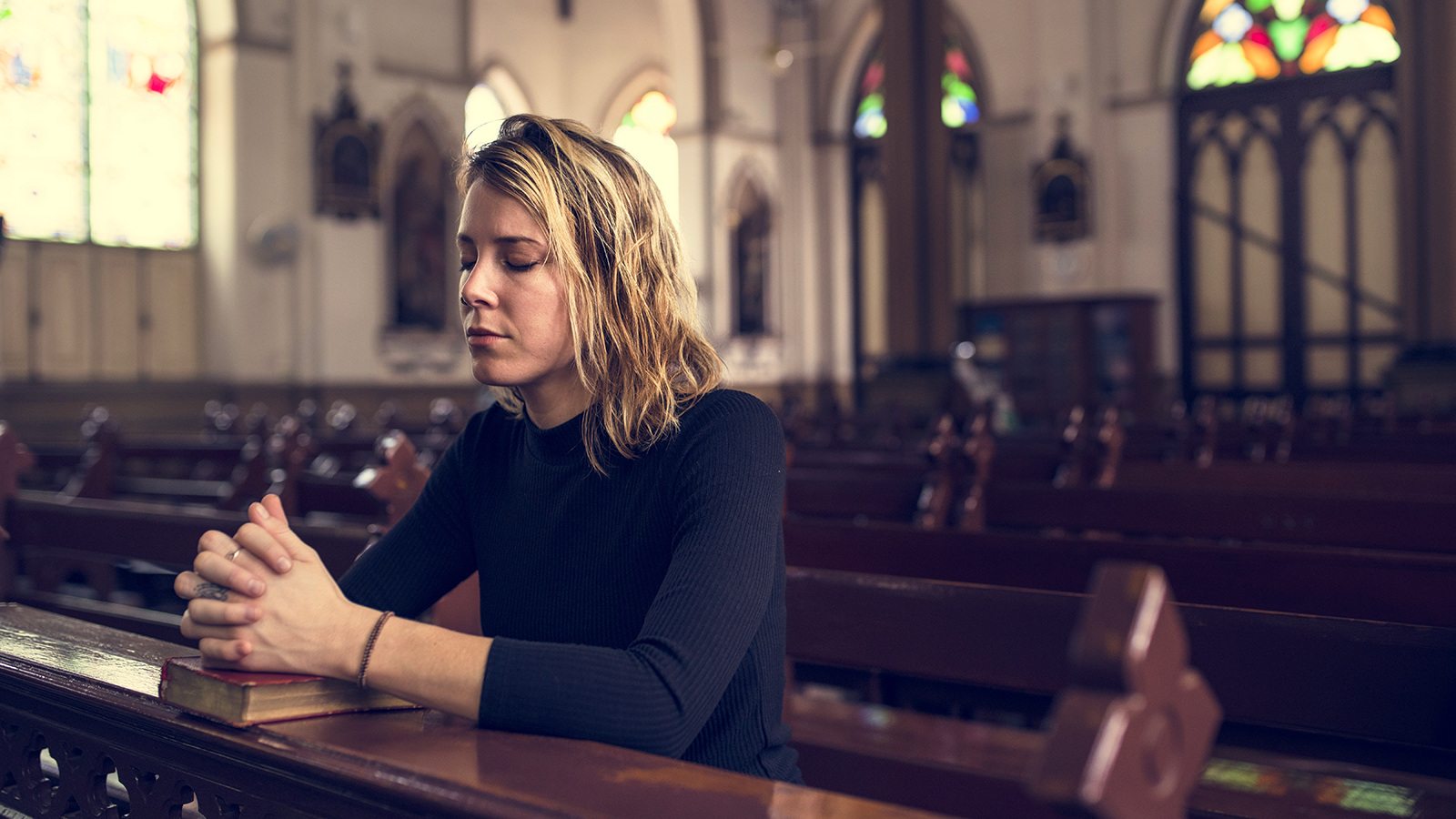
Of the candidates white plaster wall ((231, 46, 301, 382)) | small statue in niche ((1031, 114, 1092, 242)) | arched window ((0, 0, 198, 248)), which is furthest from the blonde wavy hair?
small statue in niche ((1031, 114, 1092, 242))

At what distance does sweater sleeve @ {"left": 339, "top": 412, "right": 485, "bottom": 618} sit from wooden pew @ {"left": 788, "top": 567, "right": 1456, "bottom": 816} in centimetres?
64

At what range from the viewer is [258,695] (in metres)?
1.13

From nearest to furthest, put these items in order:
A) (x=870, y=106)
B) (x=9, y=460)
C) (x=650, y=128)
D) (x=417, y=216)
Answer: (x=9, y=460) < (x=417, y=216) < (x=870, y=106) < (x=650, y=128)

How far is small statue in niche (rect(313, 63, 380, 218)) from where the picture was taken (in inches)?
484

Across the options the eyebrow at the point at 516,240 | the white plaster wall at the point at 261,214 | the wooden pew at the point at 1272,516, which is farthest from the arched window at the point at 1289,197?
the eyebrow at the point at 516,240

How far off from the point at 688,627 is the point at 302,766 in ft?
1.20

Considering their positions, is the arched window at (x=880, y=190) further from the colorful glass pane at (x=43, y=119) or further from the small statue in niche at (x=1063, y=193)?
the colorful glass pane at (x=43, y=119)

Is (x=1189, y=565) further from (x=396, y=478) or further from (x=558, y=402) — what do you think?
(x=396, y=478)

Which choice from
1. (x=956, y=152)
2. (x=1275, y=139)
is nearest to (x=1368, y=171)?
(x=1275, y=139)

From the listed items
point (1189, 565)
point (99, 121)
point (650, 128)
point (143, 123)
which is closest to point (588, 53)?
point (650, 128)

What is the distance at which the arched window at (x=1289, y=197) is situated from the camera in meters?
12.7

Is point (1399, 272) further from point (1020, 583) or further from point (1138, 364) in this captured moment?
point (1020, 583)

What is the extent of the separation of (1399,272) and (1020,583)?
12252 mm

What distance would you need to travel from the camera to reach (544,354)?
1.41m
